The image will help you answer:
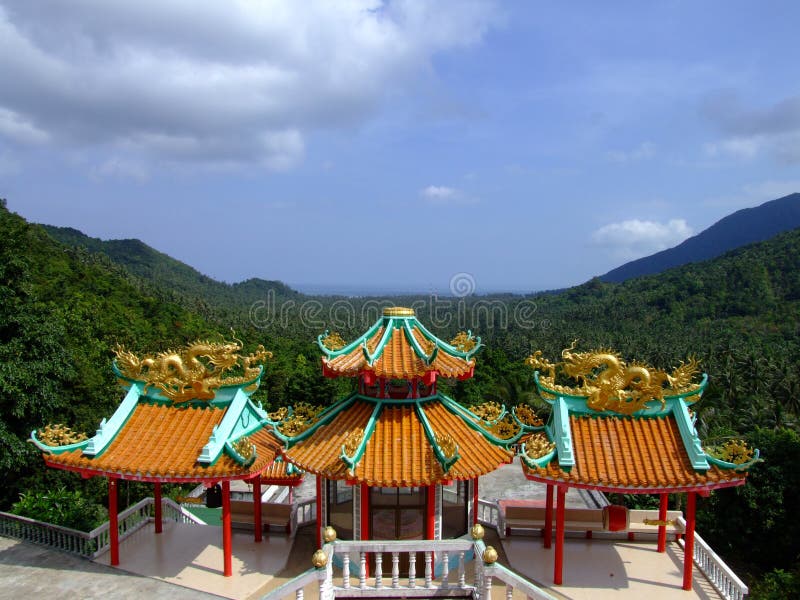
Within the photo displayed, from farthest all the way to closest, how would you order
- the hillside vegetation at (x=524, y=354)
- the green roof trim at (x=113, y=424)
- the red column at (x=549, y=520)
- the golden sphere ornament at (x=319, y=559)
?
the hillside vegetation at (x=524, y=354) < the red column at (x=549, y=520) < the green roof trim at (x=113, y=424) < the golden sphere ornament at (x=319, y=559)

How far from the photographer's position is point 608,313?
105250mm

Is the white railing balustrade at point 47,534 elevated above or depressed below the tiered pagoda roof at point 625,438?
below

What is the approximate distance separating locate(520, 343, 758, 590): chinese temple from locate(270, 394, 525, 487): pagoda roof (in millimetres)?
938

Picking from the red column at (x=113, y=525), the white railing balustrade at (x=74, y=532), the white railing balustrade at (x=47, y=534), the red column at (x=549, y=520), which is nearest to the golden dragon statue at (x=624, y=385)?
the red column at (x=549, y=520)

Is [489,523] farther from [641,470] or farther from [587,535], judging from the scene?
[641,470]

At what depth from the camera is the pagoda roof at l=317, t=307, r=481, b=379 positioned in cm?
1097

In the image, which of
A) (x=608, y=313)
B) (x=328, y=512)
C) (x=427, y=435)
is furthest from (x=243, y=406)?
(x=608, y=313)

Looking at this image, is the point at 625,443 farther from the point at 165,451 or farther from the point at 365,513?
the point at 165,451

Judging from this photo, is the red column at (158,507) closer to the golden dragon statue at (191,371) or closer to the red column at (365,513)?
the golden dragon statue at (191,371)

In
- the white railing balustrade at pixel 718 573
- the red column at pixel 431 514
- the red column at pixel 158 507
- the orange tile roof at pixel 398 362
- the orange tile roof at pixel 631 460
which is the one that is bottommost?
the white railing balustrade at pixel 718 573

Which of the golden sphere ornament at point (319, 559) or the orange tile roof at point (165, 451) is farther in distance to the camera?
the orange tile roof at point (165, 451)

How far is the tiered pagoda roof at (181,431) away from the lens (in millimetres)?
11031

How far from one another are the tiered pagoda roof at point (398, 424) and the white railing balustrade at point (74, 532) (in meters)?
4.68

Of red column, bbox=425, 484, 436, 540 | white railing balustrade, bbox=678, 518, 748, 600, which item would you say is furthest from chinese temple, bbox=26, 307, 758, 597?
white railing balustrade, bbox=678, 518, 748, 600
